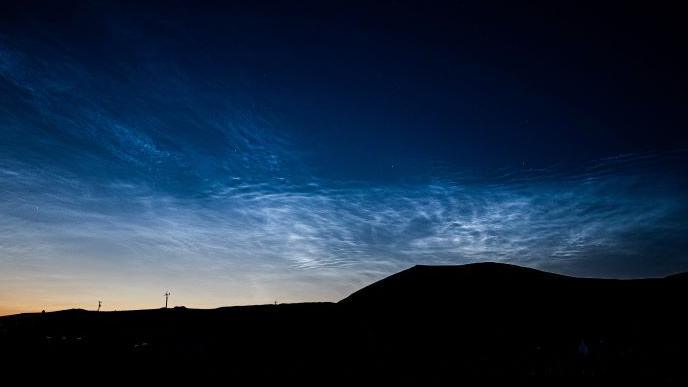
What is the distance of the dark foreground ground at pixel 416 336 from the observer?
1191 cm

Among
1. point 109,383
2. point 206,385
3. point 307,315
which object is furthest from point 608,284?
point 109,383

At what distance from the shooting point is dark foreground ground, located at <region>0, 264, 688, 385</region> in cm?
1191

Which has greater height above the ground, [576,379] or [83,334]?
[83,334]

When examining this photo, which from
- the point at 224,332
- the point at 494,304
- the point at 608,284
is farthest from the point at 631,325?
the point at 224,332

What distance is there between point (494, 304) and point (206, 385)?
12.2m

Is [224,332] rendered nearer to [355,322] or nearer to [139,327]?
[139,327]

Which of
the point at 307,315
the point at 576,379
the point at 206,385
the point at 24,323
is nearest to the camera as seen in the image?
the point at 576,379

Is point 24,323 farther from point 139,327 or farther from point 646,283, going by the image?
point 646,283

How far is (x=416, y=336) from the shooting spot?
15.0 meters

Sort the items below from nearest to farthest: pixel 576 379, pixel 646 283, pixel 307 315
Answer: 1. pixel 576 379
2. pixel 646 283
3. pixel 307 315

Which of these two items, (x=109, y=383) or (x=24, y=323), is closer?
(x=109, y=383)

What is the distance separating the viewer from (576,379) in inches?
428

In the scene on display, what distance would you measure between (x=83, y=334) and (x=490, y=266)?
22.3m

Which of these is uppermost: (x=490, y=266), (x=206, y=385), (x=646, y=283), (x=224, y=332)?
(x=490, y=266)
